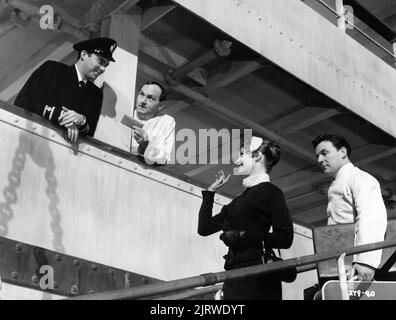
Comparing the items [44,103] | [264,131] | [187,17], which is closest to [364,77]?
[264,131]

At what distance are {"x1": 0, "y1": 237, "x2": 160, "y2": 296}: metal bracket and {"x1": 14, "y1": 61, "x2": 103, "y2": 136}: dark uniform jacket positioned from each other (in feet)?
3.31

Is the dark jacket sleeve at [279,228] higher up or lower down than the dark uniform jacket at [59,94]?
lower down

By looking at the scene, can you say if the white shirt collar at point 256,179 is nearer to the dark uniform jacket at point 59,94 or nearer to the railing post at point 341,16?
the dark uniform jacket at point 59,94

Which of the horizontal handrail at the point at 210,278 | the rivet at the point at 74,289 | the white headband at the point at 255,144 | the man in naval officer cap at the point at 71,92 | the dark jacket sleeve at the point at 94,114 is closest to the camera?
the horizontal handrail at the point at 210,278

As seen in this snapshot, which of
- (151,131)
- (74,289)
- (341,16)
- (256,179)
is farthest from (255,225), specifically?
(341,16)

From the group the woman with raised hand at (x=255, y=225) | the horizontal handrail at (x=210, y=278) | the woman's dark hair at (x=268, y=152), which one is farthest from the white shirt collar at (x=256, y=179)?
the horizontal handrail at (x=210, y=278)

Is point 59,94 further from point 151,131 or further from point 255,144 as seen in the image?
point 255,144

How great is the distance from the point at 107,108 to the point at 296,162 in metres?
4.14

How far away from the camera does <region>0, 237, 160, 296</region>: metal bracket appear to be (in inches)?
135

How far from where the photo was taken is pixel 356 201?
3664mm

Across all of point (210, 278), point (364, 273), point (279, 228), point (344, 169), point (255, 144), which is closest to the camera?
point (210, 278)

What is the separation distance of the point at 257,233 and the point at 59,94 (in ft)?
6.83

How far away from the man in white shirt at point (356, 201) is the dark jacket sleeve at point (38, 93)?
79.2 inches

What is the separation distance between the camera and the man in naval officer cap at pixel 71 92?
4098 mm
